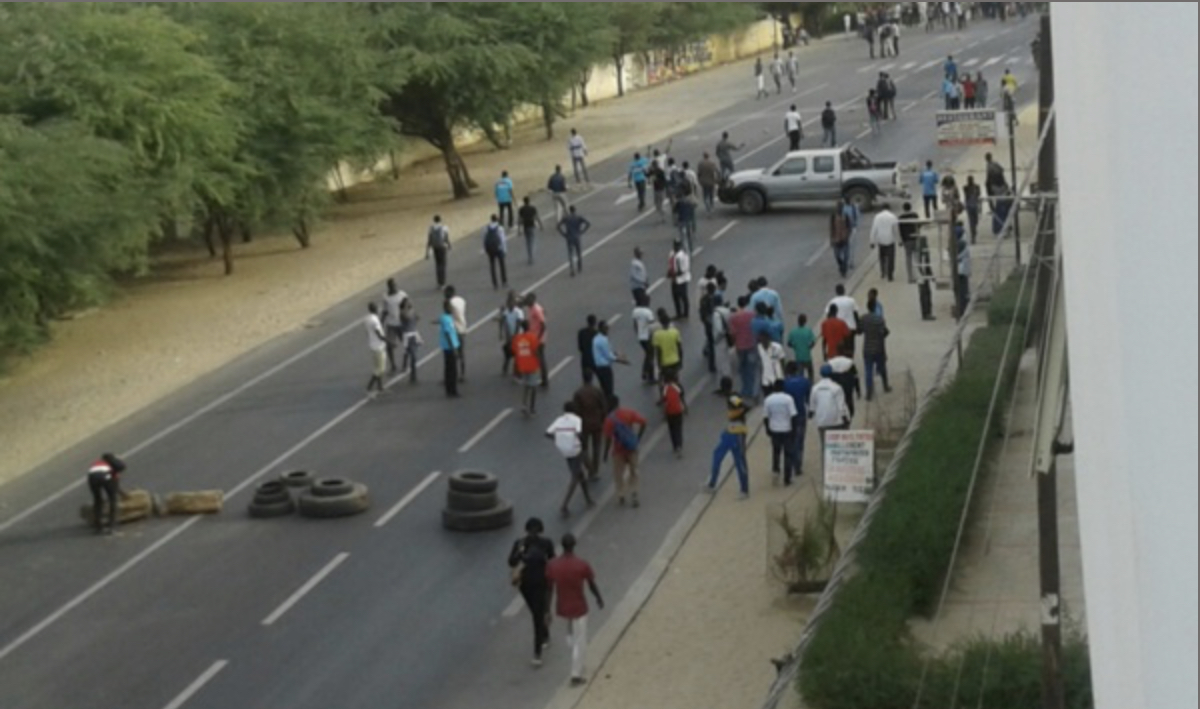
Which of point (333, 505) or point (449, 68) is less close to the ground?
point (449, 68)

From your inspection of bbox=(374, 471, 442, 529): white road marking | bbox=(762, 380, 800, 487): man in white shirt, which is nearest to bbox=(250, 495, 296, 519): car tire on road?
Answer: bbox=(374, 471, 442, 529): white road marking

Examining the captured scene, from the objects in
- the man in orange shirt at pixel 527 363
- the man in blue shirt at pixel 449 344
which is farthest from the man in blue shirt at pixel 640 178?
the man in orange shirt at pixel 527 363

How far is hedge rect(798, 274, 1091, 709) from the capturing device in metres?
14.9

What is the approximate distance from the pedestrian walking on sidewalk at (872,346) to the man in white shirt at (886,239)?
744 cm

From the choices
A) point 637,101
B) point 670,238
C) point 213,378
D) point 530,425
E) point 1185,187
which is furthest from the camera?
point 637,101

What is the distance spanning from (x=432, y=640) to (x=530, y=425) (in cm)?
785

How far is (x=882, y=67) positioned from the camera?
74.8 m

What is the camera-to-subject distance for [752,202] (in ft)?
141

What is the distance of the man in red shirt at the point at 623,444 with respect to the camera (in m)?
22.2

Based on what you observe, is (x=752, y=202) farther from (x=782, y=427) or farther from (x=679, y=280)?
(x=782, y=427)

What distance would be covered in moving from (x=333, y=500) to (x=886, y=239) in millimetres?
13289

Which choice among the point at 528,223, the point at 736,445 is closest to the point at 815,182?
the point at 528,223

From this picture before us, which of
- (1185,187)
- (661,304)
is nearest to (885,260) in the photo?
(661,304)

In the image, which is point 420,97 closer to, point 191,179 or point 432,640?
point 191,179
